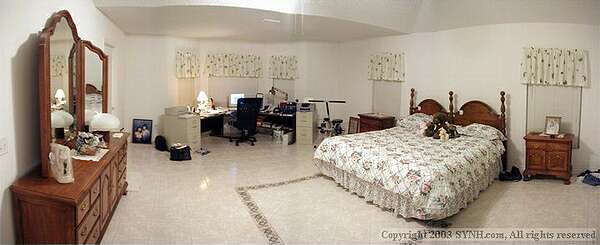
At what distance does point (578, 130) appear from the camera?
4.67 meters

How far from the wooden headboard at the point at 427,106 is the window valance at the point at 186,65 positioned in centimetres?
383

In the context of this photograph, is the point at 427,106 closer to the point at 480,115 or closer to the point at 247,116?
the point at 480,115

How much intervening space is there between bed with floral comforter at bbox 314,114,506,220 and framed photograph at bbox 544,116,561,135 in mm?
Result: 507

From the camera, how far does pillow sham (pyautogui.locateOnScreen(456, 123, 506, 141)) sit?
4.71 metres

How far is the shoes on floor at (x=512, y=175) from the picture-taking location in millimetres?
4637

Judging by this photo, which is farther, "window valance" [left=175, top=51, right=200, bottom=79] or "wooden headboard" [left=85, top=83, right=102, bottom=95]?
"window valance" [left=175, top=51, right=200, bottom=79]

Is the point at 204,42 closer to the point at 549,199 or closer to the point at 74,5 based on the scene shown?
the point at 74,5

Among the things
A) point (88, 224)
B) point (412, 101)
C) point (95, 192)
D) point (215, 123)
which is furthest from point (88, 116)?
point (412, 101)

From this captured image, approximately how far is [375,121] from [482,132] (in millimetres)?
1774

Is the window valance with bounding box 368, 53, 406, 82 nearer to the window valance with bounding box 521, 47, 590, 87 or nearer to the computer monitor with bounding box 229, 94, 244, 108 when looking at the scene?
the window valance with bounding box 521, 47, 590, 87

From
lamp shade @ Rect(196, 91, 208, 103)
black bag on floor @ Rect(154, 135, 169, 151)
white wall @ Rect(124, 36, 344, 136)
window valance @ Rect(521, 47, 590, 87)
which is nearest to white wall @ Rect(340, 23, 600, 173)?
window valance @ Rect(521, 47, 590, 87)

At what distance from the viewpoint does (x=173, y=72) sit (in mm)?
6750

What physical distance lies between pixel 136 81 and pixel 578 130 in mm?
6446

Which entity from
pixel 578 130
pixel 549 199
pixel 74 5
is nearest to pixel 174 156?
pixel 74 5
